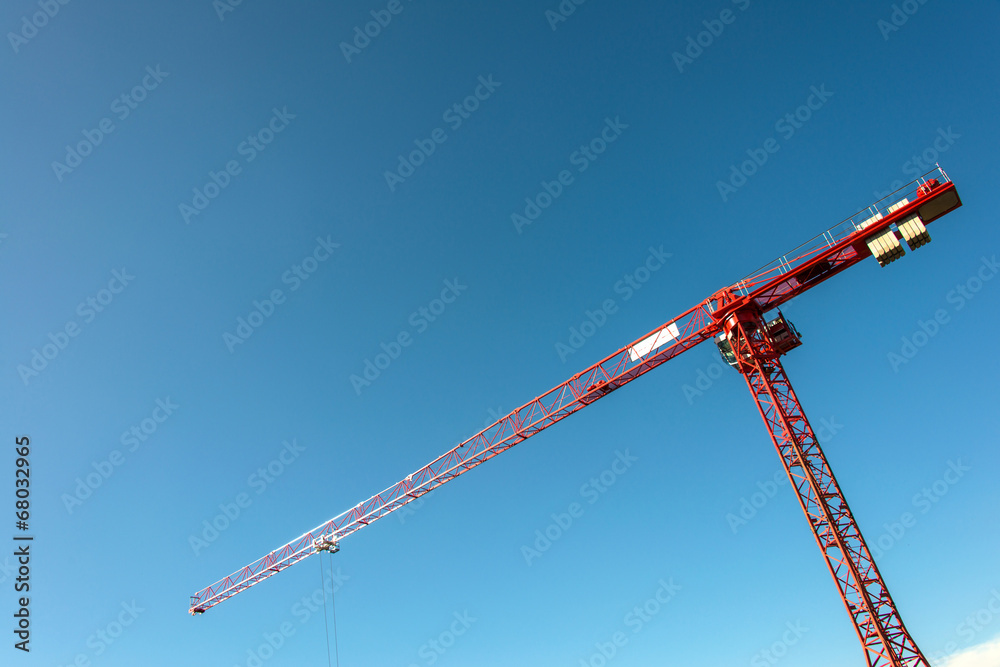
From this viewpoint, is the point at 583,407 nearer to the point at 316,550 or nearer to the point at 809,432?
the point at 809,432

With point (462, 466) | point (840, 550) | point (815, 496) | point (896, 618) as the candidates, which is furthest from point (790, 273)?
point (462, 466)

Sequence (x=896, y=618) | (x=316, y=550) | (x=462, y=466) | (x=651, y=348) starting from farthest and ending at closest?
(x=316, y=550) → (x=462, y=466) → (x=651, y=348) → (x=896, y=618)

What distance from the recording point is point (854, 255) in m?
36.6

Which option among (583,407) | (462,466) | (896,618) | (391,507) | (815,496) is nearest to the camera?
(896,618)

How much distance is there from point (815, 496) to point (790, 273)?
43.9 ft

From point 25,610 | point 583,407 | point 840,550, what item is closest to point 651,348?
point 583,407

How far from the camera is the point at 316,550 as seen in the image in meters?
67.1

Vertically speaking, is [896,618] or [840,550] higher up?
[840,550]

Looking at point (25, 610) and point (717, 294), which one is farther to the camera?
point (717, 294)

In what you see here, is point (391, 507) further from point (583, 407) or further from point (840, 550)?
point (840, 550)

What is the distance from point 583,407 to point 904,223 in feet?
80.5

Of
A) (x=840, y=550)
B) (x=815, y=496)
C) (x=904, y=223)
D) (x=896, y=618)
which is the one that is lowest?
(x=896, y=618)

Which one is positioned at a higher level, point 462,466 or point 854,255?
point 462,466

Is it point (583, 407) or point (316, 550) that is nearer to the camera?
point (583, 407)
